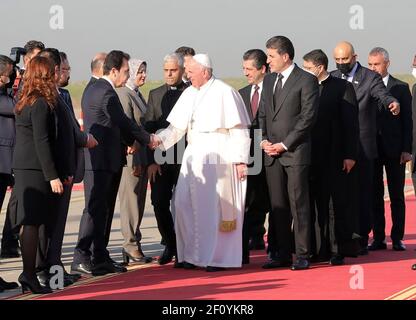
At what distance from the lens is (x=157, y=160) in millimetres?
12391

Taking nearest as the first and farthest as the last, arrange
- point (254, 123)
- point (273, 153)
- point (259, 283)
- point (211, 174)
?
point (259, 283)
point (273, 153)
point (211, 174)
point (254, 123)

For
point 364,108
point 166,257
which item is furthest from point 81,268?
point 364,108

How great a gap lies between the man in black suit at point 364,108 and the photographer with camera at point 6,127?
3477 mm

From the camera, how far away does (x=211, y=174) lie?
11797 millimetres

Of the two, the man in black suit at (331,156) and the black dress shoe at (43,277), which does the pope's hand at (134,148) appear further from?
the black dress shoe at (43,277)

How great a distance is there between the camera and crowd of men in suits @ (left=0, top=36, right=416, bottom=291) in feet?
37.2

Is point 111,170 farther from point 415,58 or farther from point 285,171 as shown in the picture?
point 415,58

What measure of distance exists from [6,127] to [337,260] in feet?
11.3

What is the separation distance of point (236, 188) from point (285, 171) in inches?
20.0

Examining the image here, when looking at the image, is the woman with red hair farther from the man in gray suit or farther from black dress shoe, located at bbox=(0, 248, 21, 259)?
black dress shoe, located at bbox=(0, 248, 21, 259)

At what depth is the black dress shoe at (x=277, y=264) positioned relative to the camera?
38.2 ft

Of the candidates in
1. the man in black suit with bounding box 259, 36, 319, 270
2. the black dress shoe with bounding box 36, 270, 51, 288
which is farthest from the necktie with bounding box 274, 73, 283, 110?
the black dress shoe with bounding box 36, 270, 51, 288

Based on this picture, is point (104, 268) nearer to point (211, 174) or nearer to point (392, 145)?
point (211, 174)
